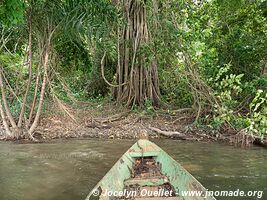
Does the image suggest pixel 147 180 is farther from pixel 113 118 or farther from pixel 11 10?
pixel 113 118

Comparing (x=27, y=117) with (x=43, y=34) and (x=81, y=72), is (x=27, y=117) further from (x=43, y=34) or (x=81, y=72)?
(x=81, y=72)

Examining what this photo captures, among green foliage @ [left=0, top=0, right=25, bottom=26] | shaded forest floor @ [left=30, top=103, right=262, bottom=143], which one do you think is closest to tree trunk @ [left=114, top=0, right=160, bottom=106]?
shaded forest floor @ [left=30, top=103, right=262, bottom=143]

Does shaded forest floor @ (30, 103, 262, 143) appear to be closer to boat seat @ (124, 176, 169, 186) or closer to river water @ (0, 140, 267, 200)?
river water @ (0, 140, 267, 200)

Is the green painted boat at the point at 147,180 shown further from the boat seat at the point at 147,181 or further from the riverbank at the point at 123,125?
the riverbank at the point at 123,125

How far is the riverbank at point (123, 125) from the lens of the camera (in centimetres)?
760

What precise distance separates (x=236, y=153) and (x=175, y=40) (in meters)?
2.83

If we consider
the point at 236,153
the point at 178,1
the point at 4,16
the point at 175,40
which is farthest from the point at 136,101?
the point at 4,16

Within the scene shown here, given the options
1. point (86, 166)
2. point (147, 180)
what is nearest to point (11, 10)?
point (86, 166)

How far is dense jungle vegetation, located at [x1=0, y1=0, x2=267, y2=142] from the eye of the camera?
737 centimetres

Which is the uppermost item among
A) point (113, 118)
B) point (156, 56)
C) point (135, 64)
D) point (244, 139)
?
point (156, 56)

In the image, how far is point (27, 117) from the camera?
8.21 meters

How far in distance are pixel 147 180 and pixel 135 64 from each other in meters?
5.60

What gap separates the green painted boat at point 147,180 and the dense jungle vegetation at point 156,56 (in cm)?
298

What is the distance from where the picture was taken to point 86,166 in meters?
5.76
